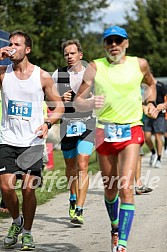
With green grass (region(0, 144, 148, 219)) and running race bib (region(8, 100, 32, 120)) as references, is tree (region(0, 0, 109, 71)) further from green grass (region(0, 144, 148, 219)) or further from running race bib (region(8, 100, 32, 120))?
running race bib (region(8, 100, 32, 120))

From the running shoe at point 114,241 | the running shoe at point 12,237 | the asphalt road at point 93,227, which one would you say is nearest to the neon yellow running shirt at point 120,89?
the running shoe at point 114,241

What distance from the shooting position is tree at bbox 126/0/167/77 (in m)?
47.2

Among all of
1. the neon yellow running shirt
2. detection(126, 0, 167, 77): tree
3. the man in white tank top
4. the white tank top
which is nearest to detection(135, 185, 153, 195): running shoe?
the man in white tank top

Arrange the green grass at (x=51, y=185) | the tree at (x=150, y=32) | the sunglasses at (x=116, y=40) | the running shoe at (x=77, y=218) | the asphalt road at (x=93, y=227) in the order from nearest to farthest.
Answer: the sunglasses at (x=116, y=40)
the asphalt road at (x=93, y=227)
the running shoe at (x=77, y=218)
the green grass at (x=51, y=185)
the tree at (x=150, y=32)

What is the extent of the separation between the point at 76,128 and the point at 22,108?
200 cm

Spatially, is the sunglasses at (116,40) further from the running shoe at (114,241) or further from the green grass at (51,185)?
the green grass at (51,185)

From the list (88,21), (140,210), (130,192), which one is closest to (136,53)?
(88,21)

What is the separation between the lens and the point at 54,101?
278 inches

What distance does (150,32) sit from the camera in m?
47.2

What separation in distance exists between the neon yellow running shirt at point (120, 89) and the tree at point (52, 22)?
21877 millimetres

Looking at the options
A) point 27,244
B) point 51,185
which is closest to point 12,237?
point 27,244

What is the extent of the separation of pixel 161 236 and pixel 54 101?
1875 millimetres

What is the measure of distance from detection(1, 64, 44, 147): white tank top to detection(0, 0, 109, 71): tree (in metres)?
21.3

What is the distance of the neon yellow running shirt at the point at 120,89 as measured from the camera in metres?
6.45
